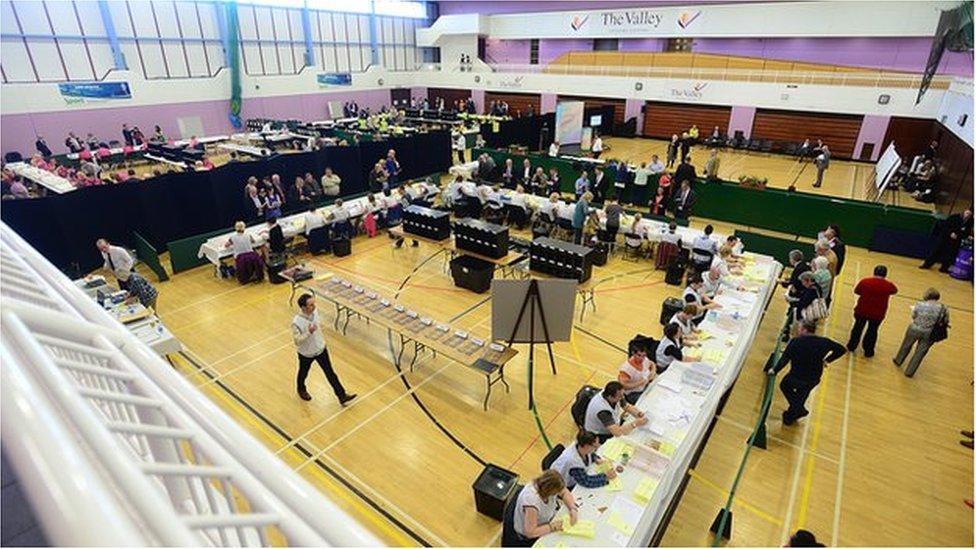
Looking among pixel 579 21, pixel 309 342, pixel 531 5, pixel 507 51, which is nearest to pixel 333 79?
pixel 507 51

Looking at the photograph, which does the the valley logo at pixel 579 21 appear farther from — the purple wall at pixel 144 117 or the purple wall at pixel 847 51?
the purple wall at pixel 144 117

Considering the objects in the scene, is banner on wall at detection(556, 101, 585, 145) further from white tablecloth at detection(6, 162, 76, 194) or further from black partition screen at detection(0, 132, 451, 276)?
white tablecloth at detection(6, 162, 76, 194)

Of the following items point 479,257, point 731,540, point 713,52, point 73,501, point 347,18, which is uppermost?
point 347,18

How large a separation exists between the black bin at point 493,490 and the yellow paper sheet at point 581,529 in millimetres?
1357

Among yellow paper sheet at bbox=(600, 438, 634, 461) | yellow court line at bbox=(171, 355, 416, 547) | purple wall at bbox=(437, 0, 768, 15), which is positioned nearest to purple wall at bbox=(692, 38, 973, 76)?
purple wall at bbox=(437, 0, 768, 15)

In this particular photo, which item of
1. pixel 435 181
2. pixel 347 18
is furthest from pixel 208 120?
pixel 435 181

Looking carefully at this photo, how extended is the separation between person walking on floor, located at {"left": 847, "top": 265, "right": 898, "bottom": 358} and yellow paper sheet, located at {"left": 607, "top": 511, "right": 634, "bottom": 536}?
22.3ft

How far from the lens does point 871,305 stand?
871 cm

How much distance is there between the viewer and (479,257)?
12039mm

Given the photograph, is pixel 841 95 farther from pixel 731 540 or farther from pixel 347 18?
pixel 347 18

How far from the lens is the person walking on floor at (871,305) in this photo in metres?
8.48

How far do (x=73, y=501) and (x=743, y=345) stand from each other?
27.0ft

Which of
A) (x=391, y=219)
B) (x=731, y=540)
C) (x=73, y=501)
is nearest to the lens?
(x=73, y=501)

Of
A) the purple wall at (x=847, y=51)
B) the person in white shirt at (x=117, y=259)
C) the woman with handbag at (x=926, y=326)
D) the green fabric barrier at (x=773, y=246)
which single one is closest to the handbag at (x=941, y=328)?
the woman with handbag at (x=926, y=326)
